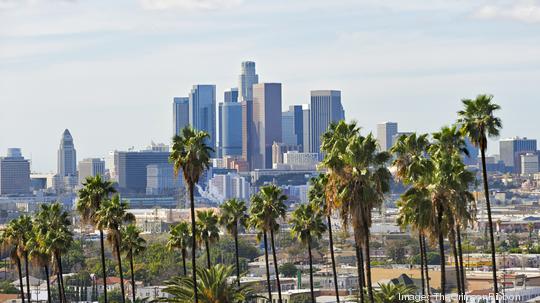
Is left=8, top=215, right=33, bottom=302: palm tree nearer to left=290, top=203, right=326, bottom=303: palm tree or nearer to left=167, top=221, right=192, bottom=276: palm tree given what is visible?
left=167, top=221, right=192, bottom=276: palm tree

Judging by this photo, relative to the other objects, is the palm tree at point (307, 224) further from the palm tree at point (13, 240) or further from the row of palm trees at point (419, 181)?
the palm tree at point (13, 240)

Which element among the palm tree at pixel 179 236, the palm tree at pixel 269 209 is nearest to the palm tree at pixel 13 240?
the palm tree at pixel 179 236

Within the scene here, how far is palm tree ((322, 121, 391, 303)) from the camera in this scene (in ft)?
158

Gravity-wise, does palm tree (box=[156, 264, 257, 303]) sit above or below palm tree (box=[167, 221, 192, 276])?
below

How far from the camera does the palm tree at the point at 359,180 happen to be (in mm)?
48250

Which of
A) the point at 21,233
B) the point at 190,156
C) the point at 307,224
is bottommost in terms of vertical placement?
the point at 21,233

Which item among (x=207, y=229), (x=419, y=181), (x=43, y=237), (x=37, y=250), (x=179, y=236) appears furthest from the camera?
(x=179, y=236)

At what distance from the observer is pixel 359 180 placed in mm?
48250

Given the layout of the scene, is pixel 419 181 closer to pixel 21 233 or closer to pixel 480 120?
pixel 480 120

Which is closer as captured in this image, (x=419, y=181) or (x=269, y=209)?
(x=419, y=181)

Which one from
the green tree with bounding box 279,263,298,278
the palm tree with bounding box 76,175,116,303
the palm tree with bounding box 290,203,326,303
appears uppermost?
the palm tree with bounding box 76,175,116,303

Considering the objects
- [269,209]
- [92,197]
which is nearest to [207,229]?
[269,209]

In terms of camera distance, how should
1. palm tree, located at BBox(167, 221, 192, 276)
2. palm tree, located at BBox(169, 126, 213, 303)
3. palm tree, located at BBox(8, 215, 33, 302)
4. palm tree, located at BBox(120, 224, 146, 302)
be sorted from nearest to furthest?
palm tree, located at BBox(169, 126, 213, 303) < palm tree, located at BBox(120, 224, 146, 302) < palm tree, located at BBox(8, 215, 33, 302) < palm tree, located at BBox(167, 221, 192, 276)

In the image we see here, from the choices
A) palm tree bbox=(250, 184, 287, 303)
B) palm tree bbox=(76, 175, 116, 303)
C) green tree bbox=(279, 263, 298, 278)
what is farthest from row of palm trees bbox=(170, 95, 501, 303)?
green tree bbox=(279, 263, 298, 278)
